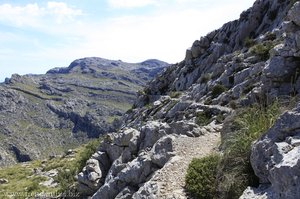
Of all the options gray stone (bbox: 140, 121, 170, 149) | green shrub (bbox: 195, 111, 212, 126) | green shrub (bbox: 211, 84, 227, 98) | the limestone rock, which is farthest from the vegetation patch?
green shrub (bbox: 211, 84, 227, 98)

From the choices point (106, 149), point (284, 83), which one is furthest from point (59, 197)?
point (284, 83)

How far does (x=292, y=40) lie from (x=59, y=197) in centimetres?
2468

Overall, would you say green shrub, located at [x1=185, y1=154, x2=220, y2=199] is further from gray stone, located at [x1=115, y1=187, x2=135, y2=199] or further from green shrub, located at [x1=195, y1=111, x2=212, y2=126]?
green shrub, located at [x1=195, y1=111, x2=212, y2=126]

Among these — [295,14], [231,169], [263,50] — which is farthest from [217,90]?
[231,169]

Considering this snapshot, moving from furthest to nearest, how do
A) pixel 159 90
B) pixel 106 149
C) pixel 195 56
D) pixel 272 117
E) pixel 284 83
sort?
pixel 159 90 → pixel 195 56 → pixel 106 149 → pixel 284 83 → pixel 272 117

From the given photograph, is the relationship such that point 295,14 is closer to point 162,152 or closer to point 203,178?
point 162,152

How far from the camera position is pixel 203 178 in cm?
1645

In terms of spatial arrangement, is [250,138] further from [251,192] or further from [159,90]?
[159,90]

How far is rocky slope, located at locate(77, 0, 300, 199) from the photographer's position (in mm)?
12562

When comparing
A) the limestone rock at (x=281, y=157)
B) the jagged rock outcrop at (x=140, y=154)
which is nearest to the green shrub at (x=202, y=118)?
the jagged rock outcrop at (x=140, y=154)

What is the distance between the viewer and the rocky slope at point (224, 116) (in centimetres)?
1256

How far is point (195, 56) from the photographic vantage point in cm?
7275

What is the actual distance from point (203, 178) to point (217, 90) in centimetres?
2698

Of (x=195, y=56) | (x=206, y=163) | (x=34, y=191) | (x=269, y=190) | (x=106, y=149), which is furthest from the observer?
(x=195, y=56)
